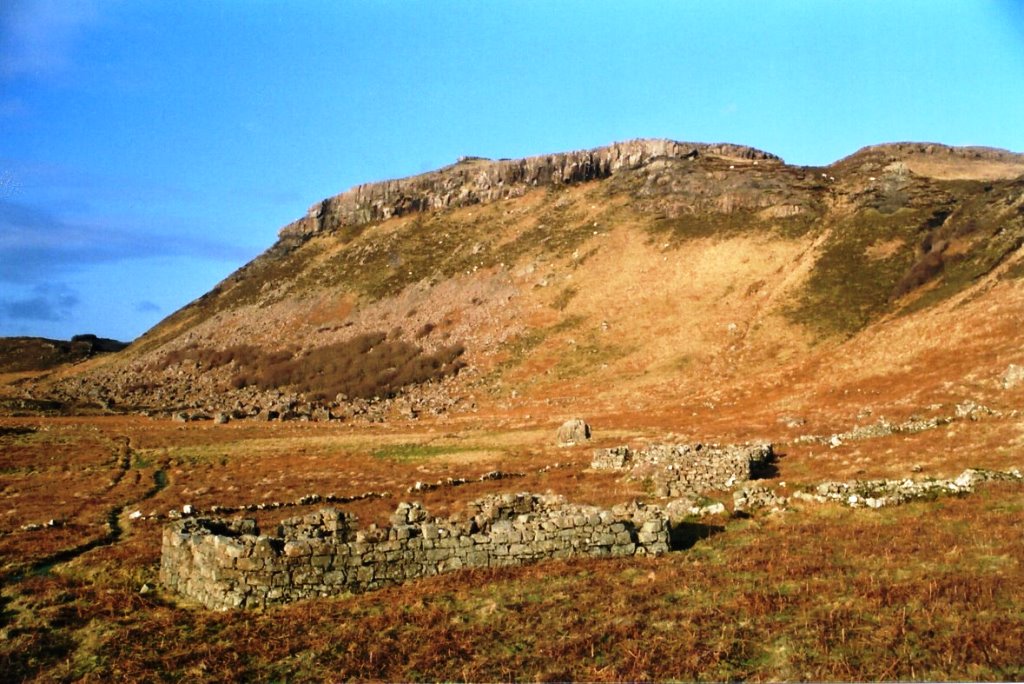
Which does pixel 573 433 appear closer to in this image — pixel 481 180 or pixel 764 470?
pixel 764 470

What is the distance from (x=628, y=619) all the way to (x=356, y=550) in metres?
6.29

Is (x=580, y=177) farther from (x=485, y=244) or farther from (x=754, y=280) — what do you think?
(x=754, y=280)

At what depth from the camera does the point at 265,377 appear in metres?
97.5

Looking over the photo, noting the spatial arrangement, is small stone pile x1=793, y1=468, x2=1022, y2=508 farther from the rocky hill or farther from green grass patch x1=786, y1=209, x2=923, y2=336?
green grass patch x1=786, y1=209, x2=923, y2=336

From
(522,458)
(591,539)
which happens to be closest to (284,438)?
(522,458)

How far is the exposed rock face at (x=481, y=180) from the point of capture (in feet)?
412

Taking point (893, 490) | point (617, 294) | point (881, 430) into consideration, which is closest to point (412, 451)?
point (881, 430)

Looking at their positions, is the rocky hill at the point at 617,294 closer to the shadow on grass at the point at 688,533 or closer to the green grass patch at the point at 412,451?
the green grass patch at the point at 412,451

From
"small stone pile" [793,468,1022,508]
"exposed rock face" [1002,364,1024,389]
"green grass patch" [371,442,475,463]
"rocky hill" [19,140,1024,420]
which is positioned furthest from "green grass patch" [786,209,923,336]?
"small stone pile" [793,468,1022,508]

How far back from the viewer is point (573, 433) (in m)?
47.0

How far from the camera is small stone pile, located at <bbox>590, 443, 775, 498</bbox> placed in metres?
27.0

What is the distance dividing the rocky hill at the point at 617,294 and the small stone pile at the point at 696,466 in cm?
2010

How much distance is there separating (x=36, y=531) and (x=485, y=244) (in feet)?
317

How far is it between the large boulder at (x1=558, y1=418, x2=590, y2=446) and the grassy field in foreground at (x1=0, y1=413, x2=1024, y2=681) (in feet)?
93.9
